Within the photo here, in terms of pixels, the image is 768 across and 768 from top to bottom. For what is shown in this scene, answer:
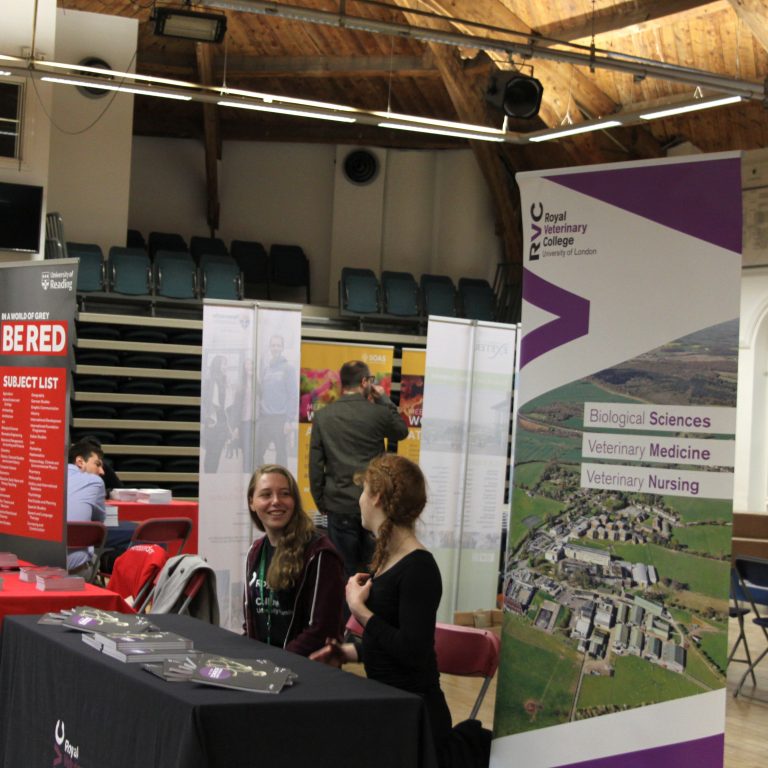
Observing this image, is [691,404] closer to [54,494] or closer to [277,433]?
[54,494]

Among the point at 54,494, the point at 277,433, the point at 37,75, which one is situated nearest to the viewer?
the point at 54,494

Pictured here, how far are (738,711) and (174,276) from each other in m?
8.80

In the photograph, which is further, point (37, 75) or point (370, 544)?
point (37, 75)

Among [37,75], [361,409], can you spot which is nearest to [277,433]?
[361,409]

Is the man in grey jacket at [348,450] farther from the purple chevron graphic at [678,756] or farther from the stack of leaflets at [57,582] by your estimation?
the purple chevron graphic at [678,756]

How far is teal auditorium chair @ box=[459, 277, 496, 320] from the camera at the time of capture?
15273 millimetres

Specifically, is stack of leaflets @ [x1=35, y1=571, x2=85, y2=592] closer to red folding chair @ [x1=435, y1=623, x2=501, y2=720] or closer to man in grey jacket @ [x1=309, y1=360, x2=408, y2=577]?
red folding chair @ [x1=435, y1=623, x2=501, y2=720]

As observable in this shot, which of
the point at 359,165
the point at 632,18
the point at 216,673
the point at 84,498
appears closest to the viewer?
the point at 216,673

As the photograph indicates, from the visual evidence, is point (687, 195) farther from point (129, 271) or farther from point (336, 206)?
point (336, 206)

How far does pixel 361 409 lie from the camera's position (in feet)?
23.2

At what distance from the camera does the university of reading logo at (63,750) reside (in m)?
3.34

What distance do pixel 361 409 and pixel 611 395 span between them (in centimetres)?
368

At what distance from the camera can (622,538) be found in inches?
134

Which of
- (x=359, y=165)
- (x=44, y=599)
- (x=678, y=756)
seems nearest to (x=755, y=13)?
(x=359, y=165)
